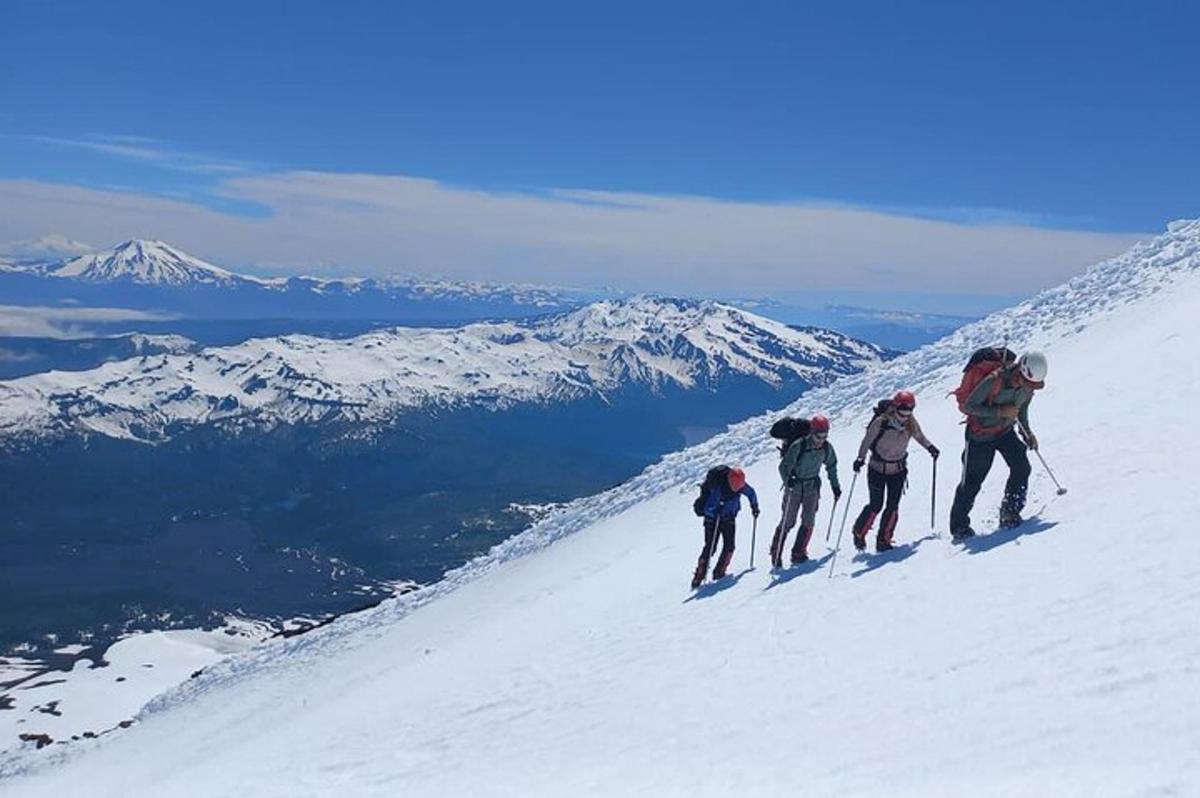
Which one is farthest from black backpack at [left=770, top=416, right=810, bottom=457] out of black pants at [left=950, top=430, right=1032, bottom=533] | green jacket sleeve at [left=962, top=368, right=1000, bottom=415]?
green jacket sleeve at [left=962, top=368, right=1000, bottom=415]

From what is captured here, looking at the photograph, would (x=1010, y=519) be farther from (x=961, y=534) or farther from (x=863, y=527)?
(x=863, y=527)

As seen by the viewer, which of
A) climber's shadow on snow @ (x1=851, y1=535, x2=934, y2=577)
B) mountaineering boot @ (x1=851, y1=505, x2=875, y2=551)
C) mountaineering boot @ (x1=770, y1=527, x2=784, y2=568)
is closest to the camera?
climber's shadow on snow @ (x1=851, y1=535, x2=934, y2=577)

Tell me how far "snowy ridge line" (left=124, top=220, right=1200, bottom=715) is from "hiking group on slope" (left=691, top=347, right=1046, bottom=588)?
895cm

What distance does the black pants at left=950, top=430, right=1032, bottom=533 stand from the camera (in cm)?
1277

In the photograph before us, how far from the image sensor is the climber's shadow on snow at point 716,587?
1705 cm

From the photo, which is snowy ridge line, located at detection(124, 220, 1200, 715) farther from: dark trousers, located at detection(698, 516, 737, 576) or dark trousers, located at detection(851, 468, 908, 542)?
dark trousers, located at detection(851, 468, 908, 542)

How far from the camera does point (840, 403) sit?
3431 cm

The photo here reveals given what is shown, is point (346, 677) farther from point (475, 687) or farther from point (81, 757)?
point (81, 757)

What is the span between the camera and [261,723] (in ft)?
75.1

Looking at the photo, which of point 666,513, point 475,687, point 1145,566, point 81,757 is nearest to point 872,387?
point 666,513

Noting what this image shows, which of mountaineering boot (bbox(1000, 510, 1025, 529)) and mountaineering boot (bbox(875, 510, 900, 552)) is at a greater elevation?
mountaineering boot (bbox(1000, 510, 1025, 529))

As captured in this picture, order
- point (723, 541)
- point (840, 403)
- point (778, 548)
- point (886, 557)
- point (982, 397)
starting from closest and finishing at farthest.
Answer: point (982, 397)
point (886, 557)
point (778, 548)
point (723, 541)
point (840, 403)

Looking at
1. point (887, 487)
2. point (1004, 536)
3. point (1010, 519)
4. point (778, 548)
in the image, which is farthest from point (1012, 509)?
point (778, 548)

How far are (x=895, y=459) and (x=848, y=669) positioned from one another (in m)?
4.82
